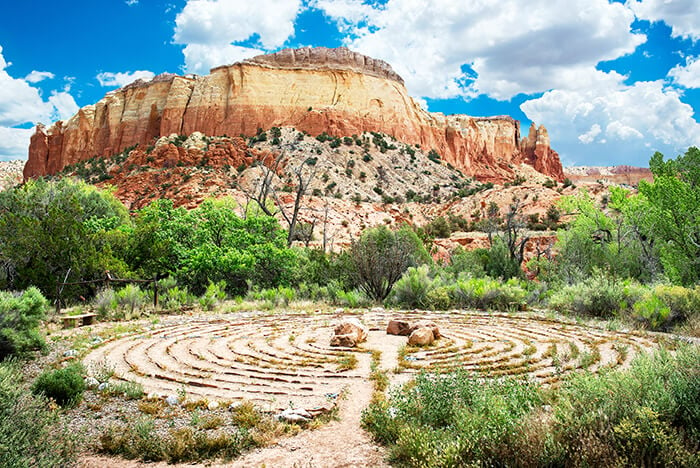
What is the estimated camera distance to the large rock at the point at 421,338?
921cm

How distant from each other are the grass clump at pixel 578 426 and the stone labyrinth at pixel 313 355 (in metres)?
1.67

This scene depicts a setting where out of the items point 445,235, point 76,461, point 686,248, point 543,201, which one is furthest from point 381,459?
point 543,201

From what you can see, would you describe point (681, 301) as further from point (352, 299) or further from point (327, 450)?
point (327, 450)

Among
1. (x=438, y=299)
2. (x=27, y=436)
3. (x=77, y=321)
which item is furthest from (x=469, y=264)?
(x=27, y=436)

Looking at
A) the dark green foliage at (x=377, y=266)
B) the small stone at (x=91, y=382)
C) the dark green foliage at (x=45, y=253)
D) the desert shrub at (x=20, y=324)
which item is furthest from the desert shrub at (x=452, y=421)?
the dark green foliage at (x=45, y=253)

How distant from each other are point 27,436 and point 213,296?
12213 mm

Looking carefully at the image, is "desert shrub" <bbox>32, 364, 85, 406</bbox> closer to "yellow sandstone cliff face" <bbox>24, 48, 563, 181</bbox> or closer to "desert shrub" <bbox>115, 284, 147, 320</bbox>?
"desert shrub" <bbox>115, 284, 147, 320</bbox>

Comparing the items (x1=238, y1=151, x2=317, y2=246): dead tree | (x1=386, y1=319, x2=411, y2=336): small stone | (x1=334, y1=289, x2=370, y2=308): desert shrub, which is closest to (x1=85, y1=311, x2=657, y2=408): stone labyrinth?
(x1=386, y1=319, x2=411, y2=336): small stone

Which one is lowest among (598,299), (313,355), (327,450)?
(327,450)

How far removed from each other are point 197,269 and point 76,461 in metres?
13.6

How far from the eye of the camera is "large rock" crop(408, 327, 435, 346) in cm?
921

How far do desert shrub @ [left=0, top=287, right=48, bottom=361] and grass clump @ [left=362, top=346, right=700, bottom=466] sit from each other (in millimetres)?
→ 6753

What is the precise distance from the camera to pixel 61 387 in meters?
6.05

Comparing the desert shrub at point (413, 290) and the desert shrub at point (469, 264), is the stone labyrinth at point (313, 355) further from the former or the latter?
the desert shrub at point (469, 264)
